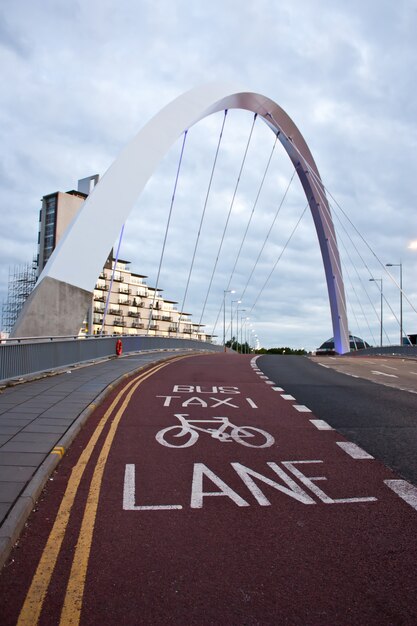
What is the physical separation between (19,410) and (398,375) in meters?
14.1

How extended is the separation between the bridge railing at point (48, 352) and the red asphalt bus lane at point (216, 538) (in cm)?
552

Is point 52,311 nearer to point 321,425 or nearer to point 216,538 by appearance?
point 321,425

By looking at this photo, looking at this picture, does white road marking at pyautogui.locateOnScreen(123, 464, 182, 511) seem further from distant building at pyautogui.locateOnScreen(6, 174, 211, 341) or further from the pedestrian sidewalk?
distant building at pyautogui.locateOnScreen(6, 174, 211, 341)

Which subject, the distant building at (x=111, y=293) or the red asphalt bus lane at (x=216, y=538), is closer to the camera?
the red asphalt bus lane at (x=216, y=538)

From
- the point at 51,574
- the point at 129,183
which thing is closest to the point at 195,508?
the point at 51,574

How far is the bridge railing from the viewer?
12031mm

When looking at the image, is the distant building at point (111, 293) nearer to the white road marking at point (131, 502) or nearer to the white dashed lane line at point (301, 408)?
the white dashed lane line at point (301, 408)

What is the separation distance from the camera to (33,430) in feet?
23.8

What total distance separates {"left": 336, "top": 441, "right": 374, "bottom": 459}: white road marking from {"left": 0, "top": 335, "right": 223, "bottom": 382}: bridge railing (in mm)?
7866

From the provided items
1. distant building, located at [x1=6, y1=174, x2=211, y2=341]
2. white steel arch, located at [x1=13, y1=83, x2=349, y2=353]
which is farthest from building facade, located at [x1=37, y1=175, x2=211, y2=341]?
white steel arch, located at [x1=13, y1=83, x2=349, y2=353]

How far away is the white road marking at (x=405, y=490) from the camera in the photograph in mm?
4879

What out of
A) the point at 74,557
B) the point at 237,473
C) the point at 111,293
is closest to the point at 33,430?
the point at 237,473

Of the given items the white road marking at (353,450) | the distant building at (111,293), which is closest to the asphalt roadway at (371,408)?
the white road marking at (353,450)

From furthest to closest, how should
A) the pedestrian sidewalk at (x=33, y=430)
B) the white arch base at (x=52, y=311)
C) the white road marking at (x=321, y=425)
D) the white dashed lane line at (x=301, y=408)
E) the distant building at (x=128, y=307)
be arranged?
1. the distant building at (x=128, y=307)
2. the white arch base at (x=52, y=311)
3. the white dashed lane line at (x=301, y=408)
4. the white road marking at (x=321, y=425)
5. the pedestrian sidewalk at (x=33, y=430)
